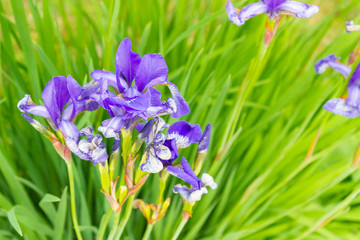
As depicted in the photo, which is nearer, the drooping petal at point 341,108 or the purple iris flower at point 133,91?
the purple iris flower at point 133,91

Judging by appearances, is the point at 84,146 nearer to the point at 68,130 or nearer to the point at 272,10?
the point at 68,130

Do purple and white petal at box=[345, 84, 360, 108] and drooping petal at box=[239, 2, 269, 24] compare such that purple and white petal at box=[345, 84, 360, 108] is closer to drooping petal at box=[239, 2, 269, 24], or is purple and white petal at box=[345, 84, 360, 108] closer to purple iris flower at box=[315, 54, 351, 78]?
purple iris flower at box=[315, 54, 351, 78]

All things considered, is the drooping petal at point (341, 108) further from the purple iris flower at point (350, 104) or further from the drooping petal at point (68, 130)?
the drooping petal at point (68, 130)

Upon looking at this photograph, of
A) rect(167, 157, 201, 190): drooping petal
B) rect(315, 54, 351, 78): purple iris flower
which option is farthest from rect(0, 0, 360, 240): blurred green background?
rect(167, 157, 201, 190): drooping petal

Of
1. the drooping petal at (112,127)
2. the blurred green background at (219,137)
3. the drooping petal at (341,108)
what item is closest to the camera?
the drooping petal at (112,127)

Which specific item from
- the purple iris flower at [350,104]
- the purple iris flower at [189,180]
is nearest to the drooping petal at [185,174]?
the purple iris flower at [189,180]

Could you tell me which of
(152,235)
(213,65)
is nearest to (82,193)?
(152,235)

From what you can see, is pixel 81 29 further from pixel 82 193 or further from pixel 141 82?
pixel 141 82

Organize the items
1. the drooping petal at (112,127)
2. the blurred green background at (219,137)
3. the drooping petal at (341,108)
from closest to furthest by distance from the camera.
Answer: the drooping petal at (112,127)
the drooping petal at (341,108)
the blurred green background at (219,137)

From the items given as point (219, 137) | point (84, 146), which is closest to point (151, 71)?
point (84, 146)
